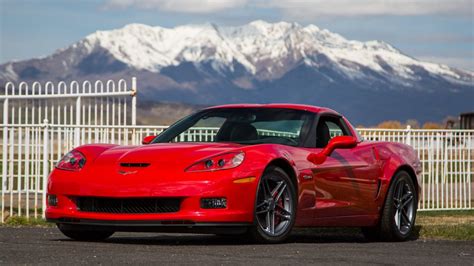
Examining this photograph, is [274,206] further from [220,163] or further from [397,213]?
[397,213]

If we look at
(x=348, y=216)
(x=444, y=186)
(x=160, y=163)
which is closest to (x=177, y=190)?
(x=160, y=163)

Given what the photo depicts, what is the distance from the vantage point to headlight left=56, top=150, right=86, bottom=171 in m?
10.3

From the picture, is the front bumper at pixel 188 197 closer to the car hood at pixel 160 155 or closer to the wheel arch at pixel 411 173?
the car hood at pixel 160 155

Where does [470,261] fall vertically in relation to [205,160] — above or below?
below

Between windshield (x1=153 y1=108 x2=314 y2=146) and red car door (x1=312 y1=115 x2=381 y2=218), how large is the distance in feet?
0.85

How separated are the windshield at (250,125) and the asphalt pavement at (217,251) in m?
0.91

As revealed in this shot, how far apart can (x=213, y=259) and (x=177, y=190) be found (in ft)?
4.26

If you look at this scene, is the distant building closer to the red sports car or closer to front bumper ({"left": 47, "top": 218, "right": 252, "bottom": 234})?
the red sports car

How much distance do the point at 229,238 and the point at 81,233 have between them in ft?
4.59

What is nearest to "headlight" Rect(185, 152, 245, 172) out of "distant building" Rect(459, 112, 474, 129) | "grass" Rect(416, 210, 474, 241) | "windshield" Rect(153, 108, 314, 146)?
"windshield" Rect(153, 108, 314, 146)

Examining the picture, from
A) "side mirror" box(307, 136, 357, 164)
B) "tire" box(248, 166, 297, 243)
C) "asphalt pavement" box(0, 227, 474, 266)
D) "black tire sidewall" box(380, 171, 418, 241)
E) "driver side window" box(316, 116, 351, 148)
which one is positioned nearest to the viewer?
"asphalt pavement" box(0, 227, 474, 266)

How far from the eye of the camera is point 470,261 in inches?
361

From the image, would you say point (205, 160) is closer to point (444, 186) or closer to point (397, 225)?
point (397, 225)

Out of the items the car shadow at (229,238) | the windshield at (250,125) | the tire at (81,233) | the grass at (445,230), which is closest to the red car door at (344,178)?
the windshield at (250,125)
